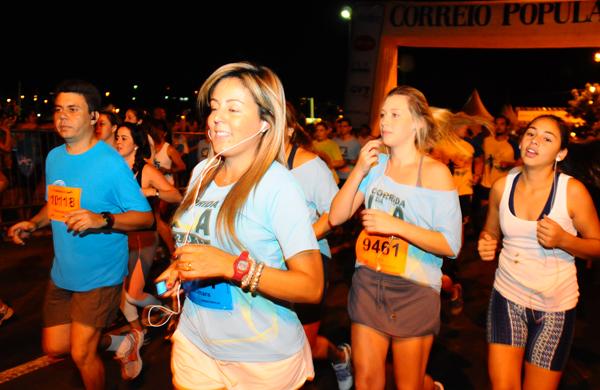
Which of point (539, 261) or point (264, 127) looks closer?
point (264, 127)

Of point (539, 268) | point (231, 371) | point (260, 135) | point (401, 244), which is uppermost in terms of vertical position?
point (260, 135)

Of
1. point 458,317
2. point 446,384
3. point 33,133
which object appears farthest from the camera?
point 33,133

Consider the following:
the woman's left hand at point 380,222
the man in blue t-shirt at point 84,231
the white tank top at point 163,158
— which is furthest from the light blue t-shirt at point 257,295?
the white tank top at point 163,158

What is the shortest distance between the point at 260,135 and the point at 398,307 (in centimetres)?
138

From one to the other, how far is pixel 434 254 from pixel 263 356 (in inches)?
52.1

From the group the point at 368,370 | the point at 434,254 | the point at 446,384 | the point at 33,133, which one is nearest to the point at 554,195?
the point at 434,254

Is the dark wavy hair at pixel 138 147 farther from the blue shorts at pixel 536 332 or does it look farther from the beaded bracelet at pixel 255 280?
the beaded bracelet at pixel 255 280

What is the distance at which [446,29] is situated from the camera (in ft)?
50.2

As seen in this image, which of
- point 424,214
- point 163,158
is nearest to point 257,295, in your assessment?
point 424,214

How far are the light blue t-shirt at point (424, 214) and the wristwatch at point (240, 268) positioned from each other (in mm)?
1365

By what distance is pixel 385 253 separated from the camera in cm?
320

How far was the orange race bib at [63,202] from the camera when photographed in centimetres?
356

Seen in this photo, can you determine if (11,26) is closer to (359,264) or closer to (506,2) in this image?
(506,2)

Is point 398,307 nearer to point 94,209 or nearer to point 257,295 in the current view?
point 257,295
